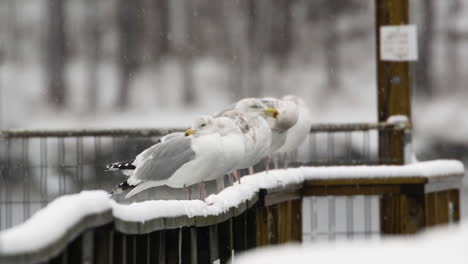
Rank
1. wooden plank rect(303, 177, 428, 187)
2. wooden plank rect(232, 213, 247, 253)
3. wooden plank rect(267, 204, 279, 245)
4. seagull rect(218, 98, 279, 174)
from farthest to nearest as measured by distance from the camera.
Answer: wooden plank rect(303, 177, 428, 187), wooden plank rect(267, 204, 279, 245), seagull rect(218, 98, 279, 174), wooden plank rect(232, 213, 247, 253)

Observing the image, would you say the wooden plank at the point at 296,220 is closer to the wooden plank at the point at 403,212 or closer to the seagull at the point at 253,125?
the wooden plank at the point at 403,212

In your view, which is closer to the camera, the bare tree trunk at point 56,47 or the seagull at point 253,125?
the seagull at point 253,125

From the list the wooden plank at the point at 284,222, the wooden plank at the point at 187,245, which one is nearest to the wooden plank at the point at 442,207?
the wooden plank at the point at 284,222

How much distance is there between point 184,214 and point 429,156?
1173cm

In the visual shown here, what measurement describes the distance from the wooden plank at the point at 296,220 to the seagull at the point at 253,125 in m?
1.04

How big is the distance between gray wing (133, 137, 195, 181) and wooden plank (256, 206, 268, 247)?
2.94 ft

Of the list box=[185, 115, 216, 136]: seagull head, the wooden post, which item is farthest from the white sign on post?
box=[185, 115, 216, 136]: seagull head

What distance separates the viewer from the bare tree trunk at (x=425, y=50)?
1437cm

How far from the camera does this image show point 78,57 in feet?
49.4

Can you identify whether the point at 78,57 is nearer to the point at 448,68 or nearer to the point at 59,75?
the point at 59,75

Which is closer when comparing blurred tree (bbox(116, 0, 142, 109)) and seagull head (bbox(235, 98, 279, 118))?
seagull head (bbox(235, 98, 279, 118))

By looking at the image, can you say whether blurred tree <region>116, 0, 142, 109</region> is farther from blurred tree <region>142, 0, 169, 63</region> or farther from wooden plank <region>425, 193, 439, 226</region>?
wooden plank <region>425, 193, 439, 226</region>

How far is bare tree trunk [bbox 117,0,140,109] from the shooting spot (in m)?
14.8

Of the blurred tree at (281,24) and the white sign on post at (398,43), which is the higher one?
the blurred tree at (281,24)
